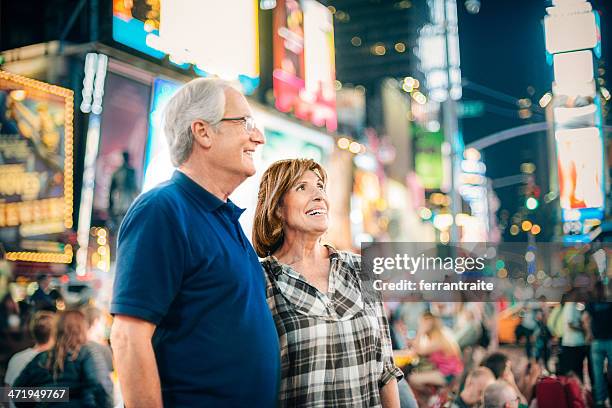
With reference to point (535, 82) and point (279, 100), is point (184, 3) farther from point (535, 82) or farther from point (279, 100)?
point (535, 82)

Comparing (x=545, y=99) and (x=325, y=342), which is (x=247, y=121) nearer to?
(x=325, y=342)

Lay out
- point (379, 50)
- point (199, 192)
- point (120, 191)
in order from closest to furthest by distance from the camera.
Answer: point (199, 192) → point (120, 191) → point (379, 50)

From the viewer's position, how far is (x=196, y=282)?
1758 millimetres

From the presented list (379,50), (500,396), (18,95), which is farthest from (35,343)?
(379,50)

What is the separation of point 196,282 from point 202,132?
536 mm

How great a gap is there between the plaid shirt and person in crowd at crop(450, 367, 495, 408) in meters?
3.15

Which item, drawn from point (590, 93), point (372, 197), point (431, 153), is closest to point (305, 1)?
point (590, 93)

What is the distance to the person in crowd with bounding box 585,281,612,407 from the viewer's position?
500 cm

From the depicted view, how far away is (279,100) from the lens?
739 cm

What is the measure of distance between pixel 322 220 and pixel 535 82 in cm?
566

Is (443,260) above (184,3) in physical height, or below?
below

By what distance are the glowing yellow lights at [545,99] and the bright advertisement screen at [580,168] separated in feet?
3.51

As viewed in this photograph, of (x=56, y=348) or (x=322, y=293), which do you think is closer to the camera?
(x=322, y=293)

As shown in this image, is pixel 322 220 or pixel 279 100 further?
pixel 279 100
